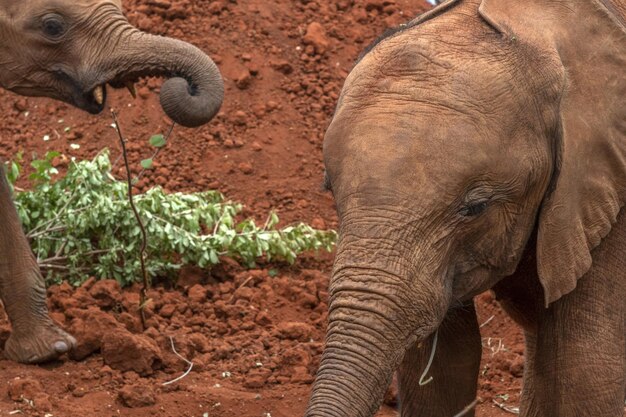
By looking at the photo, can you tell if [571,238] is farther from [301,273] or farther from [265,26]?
[265,26]

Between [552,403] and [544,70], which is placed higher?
[544,70]

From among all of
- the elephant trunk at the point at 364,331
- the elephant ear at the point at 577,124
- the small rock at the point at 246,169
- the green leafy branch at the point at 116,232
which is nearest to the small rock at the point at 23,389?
the green leafy branch at the point at 116,232

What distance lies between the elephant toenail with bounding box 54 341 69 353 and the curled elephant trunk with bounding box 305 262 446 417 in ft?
9.06

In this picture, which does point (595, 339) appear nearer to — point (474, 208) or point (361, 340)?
point (474, 208)

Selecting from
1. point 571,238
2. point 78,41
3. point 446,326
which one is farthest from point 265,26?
point 571,238

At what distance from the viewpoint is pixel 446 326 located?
244 inches

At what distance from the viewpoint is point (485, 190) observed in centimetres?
522

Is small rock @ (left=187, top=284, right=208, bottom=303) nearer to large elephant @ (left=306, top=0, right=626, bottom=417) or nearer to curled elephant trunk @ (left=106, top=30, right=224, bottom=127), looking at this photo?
curled elephant trunk @ (left=106, top=30, right=224, bottom=127)

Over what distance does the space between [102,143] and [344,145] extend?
18.9 ft

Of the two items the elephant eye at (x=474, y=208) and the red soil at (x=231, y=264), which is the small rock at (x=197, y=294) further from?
the elephant eye at (x=474, y=208)

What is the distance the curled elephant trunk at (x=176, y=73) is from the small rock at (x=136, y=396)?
121cm

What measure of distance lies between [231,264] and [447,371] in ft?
9.55

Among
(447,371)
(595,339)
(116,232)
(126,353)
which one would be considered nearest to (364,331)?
(595,339)

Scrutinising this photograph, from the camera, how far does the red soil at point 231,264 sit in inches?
292
